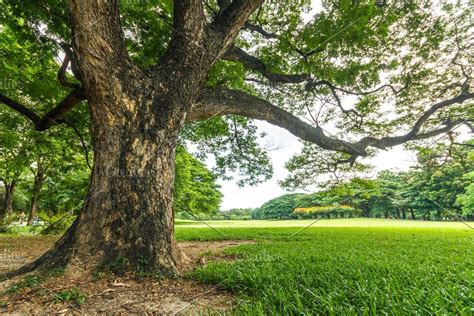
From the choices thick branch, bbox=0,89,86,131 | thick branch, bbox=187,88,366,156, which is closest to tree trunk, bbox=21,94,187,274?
thick branch, bbox=187,88,366,156

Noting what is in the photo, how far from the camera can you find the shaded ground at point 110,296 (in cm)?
170

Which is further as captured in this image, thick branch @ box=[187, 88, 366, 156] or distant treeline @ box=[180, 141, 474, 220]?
distant treeline @ box=[180, 141, 474, 220]

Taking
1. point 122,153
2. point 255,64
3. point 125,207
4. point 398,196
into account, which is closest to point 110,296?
point 125,207

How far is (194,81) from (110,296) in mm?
2723

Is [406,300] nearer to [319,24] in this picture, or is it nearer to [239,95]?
[239,95]

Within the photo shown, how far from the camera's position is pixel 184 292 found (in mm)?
2088

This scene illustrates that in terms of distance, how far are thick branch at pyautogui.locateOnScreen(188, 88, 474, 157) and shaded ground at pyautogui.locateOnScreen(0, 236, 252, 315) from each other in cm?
252

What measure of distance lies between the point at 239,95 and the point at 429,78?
5.59m

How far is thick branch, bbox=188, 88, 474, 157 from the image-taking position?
12.9 feet

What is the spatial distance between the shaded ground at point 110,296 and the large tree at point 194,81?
29cm

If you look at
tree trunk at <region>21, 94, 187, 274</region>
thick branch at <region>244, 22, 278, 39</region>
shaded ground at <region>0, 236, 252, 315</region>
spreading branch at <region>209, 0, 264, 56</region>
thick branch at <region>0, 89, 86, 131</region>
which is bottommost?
shaded ground at <region>0, 236, 252, 315</region>

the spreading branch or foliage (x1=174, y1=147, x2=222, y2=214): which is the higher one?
the spreading branch

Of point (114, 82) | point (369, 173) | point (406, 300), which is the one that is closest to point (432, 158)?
point (369, 173)

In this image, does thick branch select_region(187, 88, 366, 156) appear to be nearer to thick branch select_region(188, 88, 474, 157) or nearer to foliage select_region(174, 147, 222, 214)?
thick branch select_region(188, 88, 474, 157)
